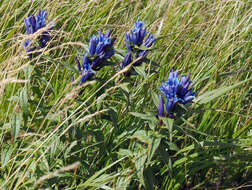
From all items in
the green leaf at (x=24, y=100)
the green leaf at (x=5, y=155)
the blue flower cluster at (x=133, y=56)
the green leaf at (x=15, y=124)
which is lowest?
the green leaf at (x=5, y=155)

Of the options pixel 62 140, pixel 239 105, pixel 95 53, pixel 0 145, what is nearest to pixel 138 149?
pixel 62 140

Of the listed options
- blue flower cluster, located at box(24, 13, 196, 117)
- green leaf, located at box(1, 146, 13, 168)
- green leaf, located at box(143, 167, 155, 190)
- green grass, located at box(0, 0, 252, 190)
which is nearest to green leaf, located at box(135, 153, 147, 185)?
green grass, located at box(0, 0, 252, 190)

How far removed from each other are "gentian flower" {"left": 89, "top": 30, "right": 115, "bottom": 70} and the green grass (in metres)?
0.07

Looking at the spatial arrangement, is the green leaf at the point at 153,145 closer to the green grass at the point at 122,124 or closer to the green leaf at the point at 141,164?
the green grass at the point at 122,124

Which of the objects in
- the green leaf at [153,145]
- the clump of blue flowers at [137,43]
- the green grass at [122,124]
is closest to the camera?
the green leaf at [153,145]

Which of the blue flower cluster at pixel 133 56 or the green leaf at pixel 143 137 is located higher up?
the blue flower cluster at pixel 133 56

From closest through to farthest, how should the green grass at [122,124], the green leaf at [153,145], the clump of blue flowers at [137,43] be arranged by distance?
the green leaf at [153,145] → the green grass at [122,124] → the clump of blue flowers at [137,43]

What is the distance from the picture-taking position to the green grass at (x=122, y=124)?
1.78 m

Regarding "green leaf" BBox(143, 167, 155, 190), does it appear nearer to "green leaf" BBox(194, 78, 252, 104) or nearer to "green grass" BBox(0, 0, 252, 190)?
"green grass" BBox(0, 0, 252, 190)

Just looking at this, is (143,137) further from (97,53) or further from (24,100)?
(24,100)

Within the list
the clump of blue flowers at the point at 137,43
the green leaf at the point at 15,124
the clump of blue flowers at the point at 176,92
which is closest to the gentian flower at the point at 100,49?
the clump of blue flowers at the point at 137,43

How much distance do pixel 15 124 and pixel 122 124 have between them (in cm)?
80

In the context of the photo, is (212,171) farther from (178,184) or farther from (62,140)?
(62,140)

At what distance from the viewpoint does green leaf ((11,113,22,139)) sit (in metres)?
1.74
